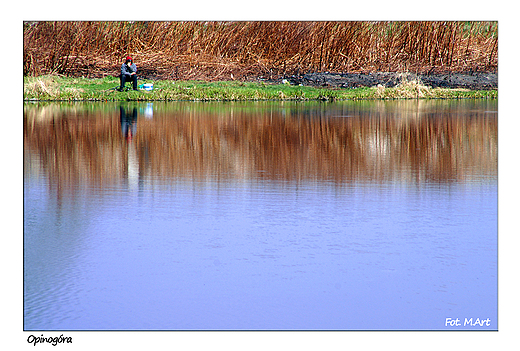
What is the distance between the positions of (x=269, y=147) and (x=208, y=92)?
11.2 meters

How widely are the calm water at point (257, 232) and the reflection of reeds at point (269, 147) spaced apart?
55 millimetres

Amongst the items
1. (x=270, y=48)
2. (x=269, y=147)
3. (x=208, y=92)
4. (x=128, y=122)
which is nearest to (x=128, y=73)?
(x=208, y=92)

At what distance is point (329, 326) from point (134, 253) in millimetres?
2151

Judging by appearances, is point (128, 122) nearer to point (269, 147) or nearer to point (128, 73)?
point (269, 147)

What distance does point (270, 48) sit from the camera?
2533 cm

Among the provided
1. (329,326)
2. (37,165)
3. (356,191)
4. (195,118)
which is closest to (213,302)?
(329,326)

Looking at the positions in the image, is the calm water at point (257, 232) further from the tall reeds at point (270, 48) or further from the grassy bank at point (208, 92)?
the tall reeds at point (270, 48)

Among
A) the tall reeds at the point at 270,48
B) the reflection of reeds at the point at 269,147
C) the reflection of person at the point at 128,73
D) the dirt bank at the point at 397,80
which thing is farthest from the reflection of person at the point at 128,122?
the dirt bank at the point at 397,80

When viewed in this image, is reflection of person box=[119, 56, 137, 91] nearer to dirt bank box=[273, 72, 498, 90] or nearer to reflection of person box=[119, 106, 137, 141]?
reflection of person box=[119, 106, 137, 141]

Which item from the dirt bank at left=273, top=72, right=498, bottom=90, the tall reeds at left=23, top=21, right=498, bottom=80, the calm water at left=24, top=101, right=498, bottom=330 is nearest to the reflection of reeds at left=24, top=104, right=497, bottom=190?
the calm water at left=24, top=101, right=498, bottom=330

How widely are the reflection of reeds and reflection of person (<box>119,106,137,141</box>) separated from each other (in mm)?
165

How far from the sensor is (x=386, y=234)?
23.1 feet

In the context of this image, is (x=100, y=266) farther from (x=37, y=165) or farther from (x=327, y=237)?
(x=37, y=165)

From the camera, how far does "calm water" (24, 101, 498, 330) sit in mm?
5398
